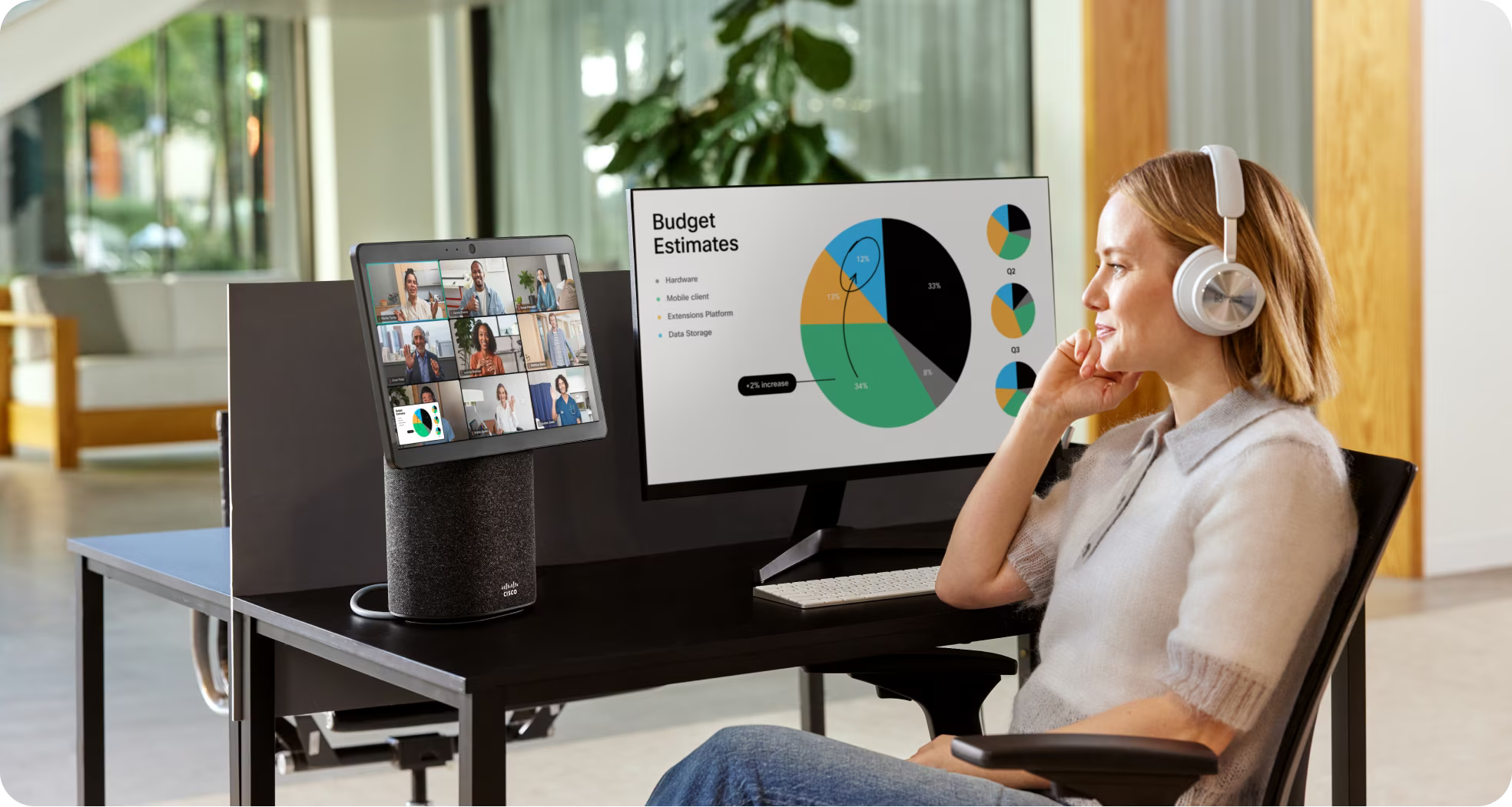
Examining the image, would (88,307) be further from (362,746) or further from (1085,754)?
(1085,754)

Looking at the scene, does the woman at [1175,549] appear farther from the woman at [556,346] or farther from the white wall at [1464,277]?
the white wall at [1464,277]

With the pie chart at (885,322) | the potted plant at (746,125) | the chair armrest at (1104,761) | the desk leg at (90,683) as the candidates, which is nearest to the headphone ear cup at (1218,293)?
the chair armrest at (1104,761)

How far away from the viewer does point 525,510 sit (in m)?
1.75

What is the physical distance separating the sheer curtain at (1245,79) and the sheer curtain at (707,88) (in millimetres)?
1252

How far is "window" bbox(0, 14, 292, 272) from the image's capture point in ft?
35.5

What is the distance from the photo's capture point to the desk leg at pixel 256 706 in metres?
1.83

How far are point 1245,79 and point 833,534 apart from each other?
15.0 feet

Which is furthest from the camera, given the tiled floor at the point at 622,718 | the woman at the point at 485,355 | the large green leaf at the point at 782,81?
the large green leaf at the point at 782,81

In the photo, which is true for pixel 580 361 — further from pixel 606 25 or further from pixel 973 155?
pixel 606 25

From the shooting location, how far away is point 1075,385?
1844mm

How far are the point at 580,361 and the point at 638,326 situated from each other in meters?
0.14

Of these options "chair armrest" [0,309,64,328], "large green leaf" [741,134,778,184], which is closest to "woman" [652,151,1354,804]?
"large green leaf" [741,134,778,184]

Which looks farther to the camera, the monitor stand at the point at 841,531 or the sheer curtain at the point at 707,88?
the sheer curtain at the point at 707,88

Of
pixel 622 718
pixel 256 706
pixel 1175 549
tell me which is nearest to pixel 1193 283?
pixel 1175 549
